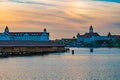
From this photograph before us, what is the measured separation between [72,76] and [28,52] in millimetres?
74406

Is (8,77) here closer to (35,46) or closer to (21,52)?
(21,52)

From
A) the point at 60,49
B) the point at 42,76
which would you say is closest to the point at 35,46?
the point at 60,49

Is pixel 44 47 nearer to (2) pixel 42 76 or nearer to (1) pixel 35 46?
(1) pixel 35 46

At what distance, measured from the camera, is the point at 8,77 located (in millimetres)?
47875

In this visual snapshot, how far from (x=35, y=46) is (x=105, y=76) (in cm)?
8190

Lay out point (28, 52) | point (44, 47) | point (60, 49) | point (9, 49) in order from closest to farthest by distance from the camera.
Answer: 1. point (9, 49)
2. point (28, 52)
3. point (44, 47)
4. point (60, 49)

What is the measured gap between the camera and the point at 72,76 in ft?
160

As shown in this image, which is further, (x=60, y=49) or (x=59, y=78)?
(x=60, y=49)

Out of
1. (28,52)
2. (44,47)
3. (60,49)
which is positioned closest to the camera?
(28,52)

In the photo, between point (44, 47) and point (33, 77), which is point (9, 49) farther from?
point (33, 77)

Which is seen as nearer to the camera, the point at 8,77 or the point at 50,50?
the point at 8,77

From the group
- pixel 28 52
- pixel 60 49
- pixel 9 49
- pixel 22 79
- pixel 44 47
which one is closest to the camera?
pixel 22 79

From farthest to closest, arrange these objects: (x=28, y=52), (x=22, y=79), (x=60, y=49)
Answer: (x=60, y=49), (x=28, y=52), (x=22, y=79)

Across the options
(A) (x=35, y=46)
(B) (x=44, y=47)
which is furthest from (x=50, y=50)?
(A) (x=35, y=46)
